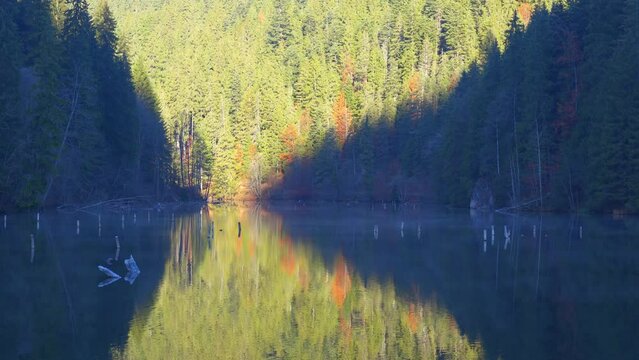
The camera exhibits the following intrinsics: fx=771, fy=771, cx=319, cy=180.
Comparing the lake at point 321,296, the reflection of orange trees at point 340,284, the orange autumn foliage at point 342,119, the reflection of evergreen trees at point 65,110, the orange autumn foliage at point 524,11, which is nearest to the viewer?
the lake at point 321,296

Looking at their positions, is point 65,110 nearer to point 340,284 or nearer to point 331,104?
point 340,284

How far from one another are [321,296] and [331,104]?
349 ft

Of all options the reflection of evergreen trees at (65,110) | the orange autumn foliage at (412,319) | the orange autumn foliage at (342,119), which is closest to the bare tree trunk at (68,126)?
the reflection of evergreen trees at (65,110)

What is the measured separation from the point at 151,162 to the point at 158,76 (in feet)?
162

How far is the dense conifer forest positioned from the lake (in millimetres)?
14915

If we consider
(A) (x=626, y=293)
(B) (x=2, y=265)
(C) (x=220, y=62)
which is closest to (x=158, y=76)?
(C) (x=220, y=62)

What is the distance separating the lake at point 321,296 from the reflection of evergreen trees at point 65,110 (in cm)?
946

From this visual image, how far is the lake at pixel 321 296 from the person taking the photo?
1856 cm

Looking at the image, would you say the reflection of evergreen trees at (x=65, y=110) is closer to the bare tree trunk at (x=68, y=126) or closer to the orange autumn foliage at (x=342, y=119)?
the bare tree trunk at (x=68, y=126)

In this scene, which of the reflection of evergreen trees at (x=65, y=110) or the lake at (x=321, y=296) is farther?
the reflection of evergreen trees at (x=65, y=110)

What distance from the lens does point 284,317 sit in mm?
22578

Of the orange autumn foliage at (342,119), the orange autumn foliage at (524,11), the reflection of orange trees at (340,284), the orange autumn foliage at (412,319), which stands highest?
the orange autumn foliage at (524,11)

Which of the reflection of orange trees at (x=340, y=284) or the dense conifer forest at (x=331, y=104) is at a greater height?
the dense conifer forest at (x=331, y=104)

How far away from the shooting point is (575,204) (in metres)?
66.4
